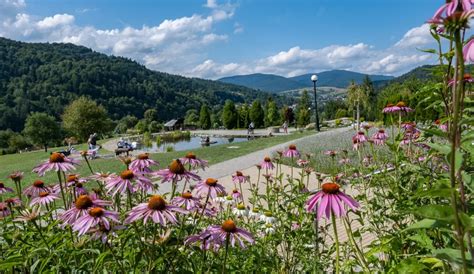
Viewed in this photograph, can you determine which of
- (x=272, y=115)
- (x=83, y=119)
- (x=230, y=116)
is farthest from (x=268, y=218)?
(x=272, y=115)

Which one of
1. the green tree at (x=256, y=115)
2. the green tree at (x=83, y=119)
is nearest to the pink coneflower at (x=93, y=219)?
the green tree at (x=83, y=119)

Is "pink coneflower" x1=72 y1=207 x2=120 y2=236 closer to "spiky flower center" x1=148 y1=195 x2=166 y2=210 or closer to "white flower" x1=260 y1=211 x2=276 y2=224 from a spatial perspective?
"spiky flower center" x1=148 y1=195 x2=166 y2=210

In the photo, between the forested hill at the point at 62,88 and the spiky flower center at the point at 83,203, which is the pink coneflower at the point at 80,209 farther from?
the forested hill at the point at 62,88

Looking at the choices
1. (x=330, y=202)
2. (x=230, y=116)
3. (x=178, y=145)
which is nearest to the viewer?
(x=330, y=202)

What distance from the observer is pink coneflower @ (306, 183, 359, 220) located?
101 cm

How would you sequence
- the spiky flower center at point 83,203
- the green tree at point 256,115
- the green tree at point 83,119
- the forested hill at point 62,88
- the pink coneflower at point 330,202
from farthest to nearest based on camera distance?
the forested hill at point 62,88 → the green tree at point 256,115 → the green tree at point 83,119 → the spiky flower center at point 83,203 → the pink coneflower at point 330,202

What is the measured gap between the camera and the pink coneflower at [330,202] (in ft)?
3.32

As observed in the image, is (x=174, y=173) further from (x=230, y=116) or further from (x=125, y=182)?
(x=230, y=116)

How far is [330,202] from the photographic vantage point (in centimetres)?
104

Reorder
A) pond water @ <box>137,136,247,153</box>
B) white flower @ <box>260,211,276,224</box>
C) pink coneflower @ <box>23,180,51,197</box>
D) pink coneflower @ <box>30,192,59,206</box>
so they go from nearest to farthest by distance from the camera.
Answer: pink coneflower @ <box>30,192,59,206</box> → pink coneflower @ <box>23,180,51,197</box> → white flower @ <box>260,211,276,224</box> → pond water @ <box>137,136,247,153</box>

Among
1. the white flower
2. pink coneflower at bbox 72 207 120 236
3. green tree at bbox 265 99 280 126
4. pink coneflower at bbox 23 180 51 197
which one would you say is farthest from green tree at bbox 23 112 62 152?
pink coneflower at bbox 72 207 120 236

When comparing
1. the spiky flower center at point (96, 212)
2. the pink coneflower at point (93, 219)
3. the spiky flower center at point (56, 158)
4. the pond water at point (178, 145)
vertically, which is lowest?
the pond water at point (178, 145)

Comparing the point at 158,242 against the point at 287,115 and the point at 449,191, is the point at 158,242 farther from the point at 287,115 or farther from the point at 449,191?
the point at 287,115

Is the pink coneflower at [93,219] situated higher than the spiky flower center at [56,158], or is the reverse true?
the spiky flower center at [56,158]
